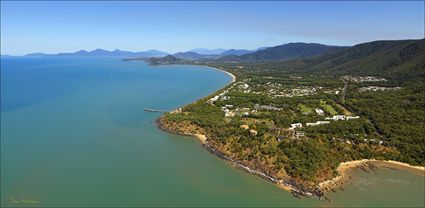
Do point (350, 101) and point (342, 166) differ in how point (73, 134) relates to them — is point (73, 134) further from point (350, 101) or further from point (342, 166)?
point (350, 101)

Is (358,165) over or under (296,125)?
under

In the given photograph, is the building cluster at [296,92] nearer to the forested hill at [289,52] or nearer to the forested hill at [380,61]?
the forested hill at [380,61]

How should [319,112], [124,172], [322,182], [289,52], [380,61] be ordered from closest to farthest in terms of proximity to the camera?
[322,182]
[124,172]
[319,112]
[380,61]
[289,52]

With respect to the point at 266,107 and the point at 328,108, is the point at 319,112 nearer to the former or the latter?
the point at 328,108

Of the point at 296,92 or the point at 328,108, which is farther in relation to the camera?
the point at 296,92

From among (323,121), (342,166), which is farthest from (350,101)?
(342,166)

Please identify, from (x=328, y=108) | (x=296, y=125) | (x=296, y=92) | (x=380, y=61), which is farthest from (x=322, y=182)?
(x=380, y=61)

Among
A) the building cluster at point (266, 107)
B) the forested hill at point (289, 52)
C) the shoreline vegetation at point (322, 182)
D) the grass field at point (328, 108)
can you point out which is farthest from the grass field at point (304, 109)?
the forested hill at point (289, 52)

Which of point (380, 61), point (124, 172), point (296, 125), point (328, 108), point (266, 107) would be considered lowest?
point (124, 172)
